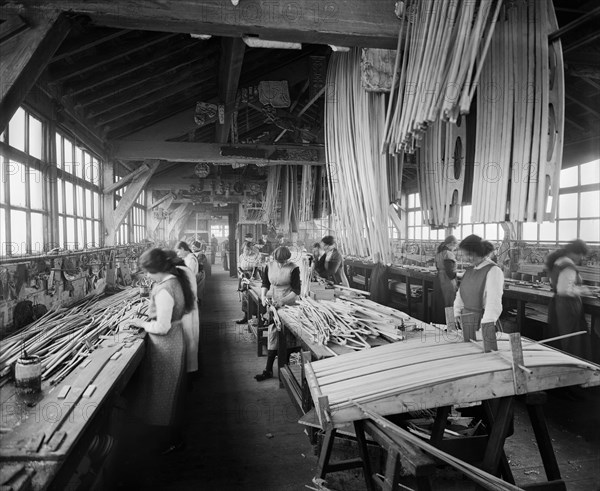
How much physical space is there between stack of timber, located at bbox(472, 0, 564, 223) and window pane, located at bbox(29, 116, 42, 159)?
407cm

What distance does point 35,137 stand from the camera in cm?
421

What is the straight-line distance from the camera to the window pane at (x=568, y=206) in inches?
302

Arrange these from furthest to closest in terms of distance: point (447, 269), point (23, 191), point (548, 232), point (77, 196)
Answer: point (548, 232) < point (447, 269) < point (77, 196) < point (23, 191)

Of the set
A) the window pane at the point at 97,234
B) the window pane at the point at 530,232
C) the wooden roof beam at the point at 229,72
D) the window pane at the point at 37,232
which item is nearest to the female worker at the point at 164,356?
the window pane at the point at 37,232

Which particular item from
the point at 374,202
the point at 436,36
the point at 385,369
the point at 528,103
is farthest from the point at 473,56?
the point at 385,369

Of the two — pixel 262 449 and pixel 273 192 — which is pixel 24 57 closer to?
pixel 262 449

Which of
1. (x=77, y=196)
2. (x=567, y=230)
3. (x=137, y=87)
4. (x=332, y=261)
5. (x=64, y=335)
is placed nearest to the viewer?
(x=64, y=335)

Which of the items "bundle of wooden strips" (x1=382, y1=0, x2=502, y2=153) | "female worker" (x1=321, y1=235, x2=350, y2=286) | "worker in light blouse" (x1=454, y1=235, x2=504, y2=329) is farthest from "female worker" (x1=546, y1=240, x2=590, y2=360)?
"bundle of wooden strips" (x1=382, y1=0, x2=502, y2=153)

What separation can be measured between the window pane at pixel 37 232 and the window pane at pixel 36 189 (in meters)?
0.10

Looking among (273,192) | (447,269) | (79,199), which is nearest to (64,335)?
(79,199)

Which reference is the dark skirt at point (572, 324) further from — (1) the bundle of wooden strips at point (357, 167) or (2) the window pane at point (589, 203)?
(2) the window pane at point (589, 203)

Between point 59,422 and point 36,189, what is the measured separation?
125 inches

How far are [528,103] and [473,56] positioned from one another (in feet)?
1.64

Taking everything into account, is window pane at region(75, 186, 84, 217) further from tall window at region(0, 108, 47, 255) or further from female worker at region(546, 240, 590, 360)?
female worker at region(546, 240, 590, 360)
